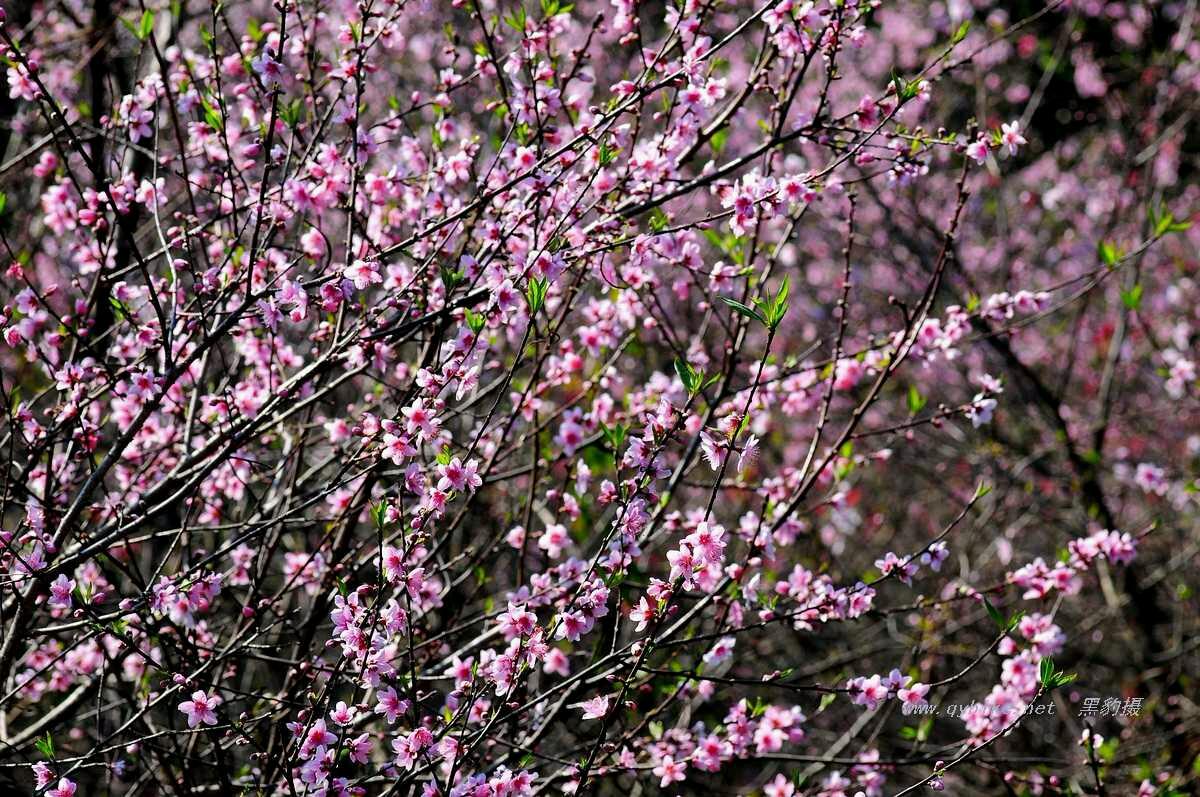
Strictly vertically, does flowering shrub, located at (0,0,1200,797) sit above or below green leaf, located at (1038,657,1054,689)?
above

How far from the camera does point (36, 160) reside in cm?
536

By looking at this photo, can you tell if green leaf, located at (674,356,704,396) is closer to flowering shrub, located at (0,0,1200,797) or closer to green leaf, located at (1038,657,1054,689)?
flowering shrub, located at (0,0,1200,797)

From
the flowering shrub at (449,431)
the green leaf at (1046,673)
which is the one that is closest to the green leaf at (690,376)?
the flowering shrub at (449,431)

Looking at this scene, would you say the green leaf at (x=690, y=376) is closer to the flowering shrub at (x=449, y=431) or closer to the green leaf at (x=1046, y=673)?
the flowering shrub at (x=449, y=431)

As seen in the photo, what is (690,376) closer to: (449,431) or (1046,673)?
(1046,673)

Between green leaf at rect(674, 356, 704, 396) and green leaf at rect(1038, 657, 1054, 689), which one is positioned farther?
green leaf at rect(1038, 657, 1054, 689)

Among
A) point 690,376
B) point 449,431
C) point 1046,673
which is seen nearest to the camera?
point 690,376

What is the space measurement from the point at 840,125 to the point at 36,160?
4332 mm

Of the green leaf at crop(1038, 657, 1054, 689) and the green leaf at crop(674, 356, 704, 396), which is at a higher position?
the green leaf at crop(674, 356, 704, 396)

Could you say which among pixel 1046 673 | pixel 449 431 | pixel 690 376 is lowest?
pixel 1046 673

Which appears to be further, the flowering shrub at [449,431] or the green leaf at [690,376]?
the flowering shrub at [449,431]

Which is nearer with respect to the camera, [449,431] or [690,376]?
[690,376]

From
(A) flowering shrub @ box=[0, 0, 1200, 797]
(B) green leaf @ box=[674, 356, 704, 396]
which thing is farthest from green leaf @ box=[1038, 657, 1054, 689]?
(B) green leaf @ box=[674, 356, 704, 396]

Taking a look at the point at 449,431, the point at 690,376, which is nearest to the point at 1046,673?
the point at 690,376
